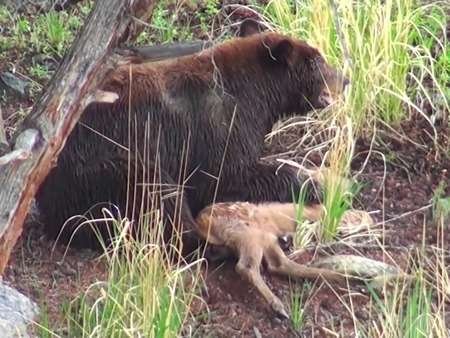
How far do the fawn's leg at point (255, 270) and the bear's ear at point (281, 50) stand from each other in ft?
3.83

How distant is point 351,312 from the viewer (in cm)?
520

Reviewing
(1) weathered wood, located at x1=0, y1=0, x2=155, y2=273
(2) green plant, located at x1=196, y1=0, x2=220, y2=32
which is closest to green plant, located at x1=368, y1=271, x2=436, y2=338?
(1) weathered wood, located at x1=0, y1=0, x2=155, y2=273

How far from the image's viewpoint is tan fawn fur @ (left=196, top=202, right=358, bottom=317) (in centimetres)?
583

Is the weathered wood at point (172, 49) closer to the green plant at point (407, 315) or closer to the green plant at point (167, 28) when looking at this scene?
the green plant at point (167, 28)

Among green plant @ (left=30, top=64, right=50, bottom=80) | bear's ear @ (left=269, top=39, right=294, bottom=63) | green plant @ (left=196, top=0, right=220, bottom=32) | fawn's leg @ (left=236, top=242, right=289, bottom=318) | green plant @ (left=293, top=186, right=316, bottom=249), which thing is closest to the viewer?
fawn's leg @ (left=236, top=242, right=289, bottom=318)

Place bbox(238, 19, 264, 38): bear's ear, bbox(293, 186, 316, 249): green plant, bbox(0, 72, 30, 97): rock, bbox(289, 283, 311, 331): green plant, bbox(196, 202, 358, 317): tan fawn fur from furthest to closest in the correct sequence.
A: bbox(0, 72, 30, 97): rock < bbox(238, 19, 264, 38): bear's ear < bbox(293, 186, 316, 249): green plant < bbox(196, 202, 358, 317): tan fawn fur < bbox(289, 283, 311, 331): green plant

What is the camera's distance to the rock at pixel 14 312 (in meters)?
5.02

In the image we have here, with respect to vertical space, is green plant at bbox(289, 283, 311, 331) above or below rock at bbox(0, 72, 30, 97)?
below

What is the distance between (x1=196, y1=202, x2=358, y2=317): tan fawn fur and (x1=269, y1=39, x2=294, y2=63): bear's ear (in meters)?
0.77

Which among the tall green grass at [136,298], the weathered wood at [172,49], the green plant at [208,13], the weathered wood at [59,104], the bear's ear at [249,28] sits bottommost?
the tall green grass at [136,298]

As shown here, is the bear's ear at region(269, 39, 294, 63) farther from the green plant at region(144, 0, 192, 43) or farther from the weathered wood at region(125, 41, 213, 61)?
the green plant at region(144, 0, 192, 43)

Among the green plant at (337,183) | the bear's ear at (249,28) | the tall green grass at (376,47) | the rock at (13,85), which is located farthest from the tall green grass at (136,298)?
the rock at (13,85)

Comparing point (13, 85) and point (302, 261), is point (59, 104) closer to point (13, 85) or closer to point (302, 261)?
point (302, 261)

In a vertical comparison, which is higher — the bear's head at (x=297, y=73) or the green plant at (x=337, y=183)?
the bear's head at (x=297, y=73)
